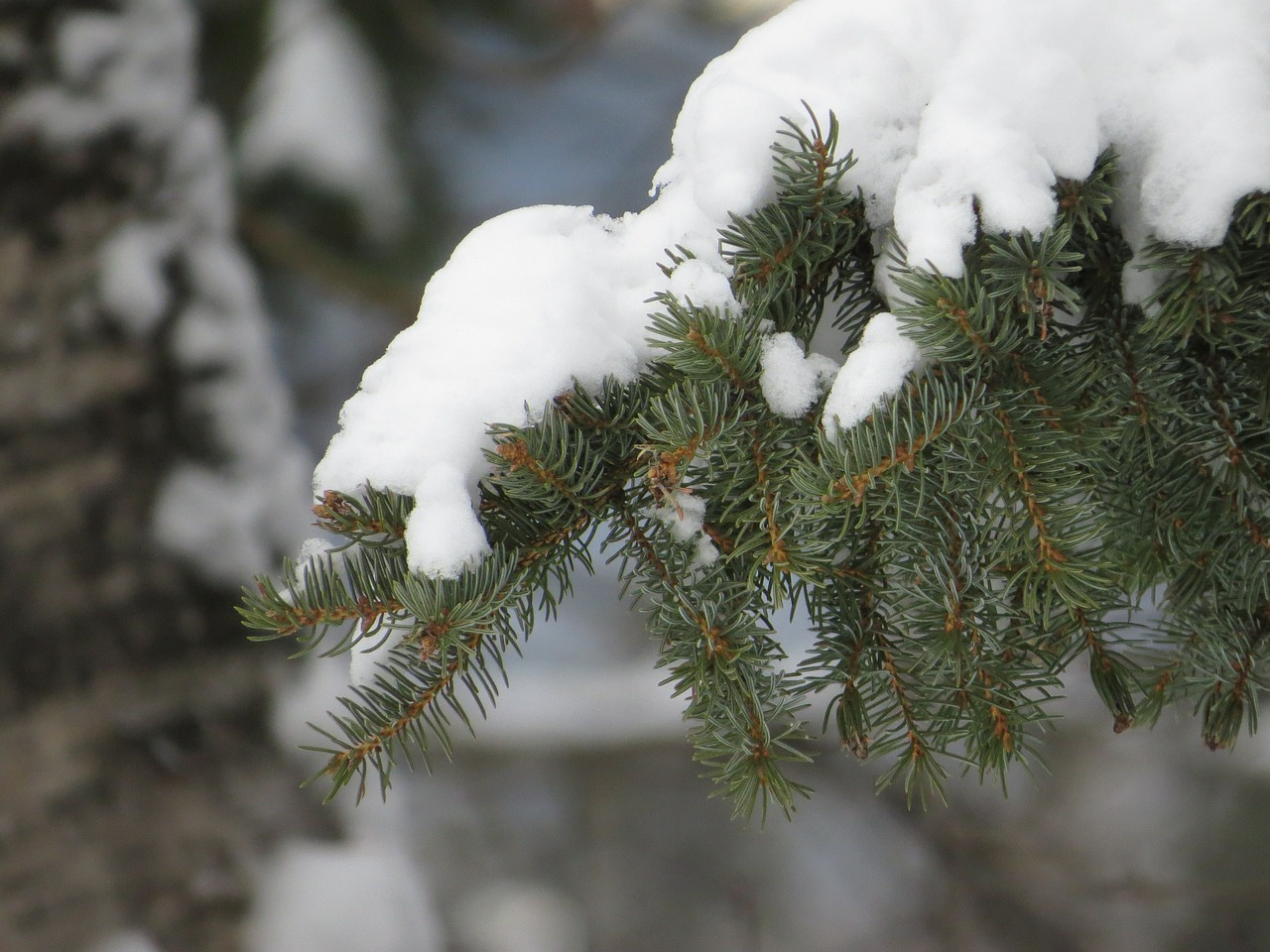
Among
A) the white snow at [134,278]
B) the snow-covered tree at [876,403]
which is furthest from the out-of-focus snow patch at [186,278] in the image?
the snow-covered tree at [876,403]

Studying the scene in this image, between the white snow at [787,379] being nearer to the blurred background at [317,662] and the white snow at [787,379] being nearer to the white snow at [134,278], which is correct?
the blurred background at [317,662]

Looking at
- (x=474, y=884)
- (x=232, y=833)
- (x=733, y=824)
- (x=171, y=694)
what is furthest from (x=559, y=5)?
(x=474, y=884)

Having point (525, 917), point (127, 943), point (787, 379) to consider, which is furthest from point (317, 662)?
point (525, 917)

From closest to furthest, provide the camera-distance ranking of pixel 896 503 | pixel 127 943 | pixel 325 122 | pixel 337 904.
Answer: pixel 896 503, pixel 127 943, pixel 337 904, pixel 325 122

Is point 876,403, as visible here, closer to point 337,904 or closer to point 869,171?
point 869,171

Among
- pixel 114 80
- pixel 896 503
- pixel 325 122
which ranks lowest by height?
pixel 896 503

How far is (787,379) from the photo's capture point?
0.63m

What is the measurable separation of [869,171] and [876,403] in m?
0.18

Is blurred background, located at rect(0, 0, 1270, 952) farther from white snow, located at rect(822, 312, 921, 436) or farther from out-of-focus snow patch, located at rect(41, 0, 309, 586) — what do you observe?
white snow, located at rect(822, 312, 921, 436)

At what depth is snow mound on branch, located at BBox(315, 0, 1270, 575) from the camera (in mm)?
581

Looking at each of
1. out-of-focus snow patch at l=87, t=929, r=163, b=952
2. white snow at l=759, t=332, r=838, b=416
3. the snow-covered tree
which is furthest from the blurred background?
white snow at l=759, t=332, r=838, b=416

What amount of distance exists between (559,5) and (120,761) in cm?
230

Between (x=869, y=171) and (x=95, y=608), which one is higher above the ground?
(x=95, y=608)

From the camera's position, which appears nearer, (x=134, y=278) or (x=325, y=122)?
(x=134, y=278)
